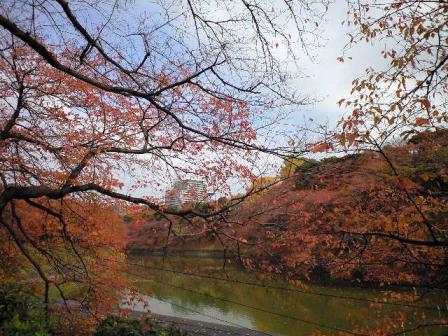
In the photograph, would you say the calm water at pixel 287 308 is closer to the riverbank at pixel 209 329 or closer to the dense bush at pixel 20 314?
the riverbank at pixel 209 329

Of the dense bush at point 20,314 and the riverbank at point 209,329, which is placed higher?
the dense bush at point 20,314

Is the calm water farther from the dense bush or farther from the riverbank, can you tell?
the dense bush

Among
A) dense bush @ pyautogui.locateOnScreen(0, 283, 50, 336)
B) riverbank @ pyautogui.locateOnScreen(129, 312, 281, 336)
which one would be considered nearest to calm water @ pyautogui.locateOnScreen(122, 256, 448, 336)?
riverbank @ pyautogui.locateOnScreen(129, 312, 281, 336)

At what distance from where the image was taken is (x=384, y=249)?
494 cm

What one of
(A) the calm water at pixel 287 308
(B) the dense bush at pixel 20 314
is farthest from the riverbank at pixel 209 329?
(B) the dense bush at pixel 20 314

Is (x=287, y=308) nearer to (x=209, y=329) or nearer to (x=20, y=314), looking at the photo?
(x=209, y=329)

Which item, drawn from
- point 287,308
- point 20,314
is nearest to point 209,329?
point 287,308

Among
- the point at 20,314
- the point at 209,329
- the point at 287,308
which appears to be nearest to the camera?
the point at 20,314

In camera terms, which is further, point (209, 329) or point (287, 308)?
point (287, 308)

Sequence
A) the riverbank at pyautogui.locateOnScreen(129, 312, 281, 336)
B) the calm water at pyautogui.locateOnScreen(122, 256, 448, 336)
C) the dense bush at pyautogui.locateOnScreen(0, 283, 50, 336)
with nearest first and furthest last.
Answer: the dense bush at pyautogui.locateOnScreen(0, 283, 50, 336)
the riverbank at pyautogui.locateOnScreen(129, 312, 281, 336)
the calm water at pyautogui.locateOnScreen(122, 256, 448, 336)

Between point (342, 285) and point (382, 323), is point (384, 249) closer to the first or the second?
point (382, 323)

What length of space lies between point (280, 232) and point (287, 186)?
5.25ft

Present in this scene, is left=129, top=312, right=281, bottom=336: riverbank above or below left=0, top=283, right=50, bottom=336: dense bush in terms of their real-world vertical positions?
below

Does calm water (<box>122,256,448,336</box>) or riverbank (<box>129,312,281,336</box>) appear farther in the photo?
calm water (<box>122,256,448,336</box>)
